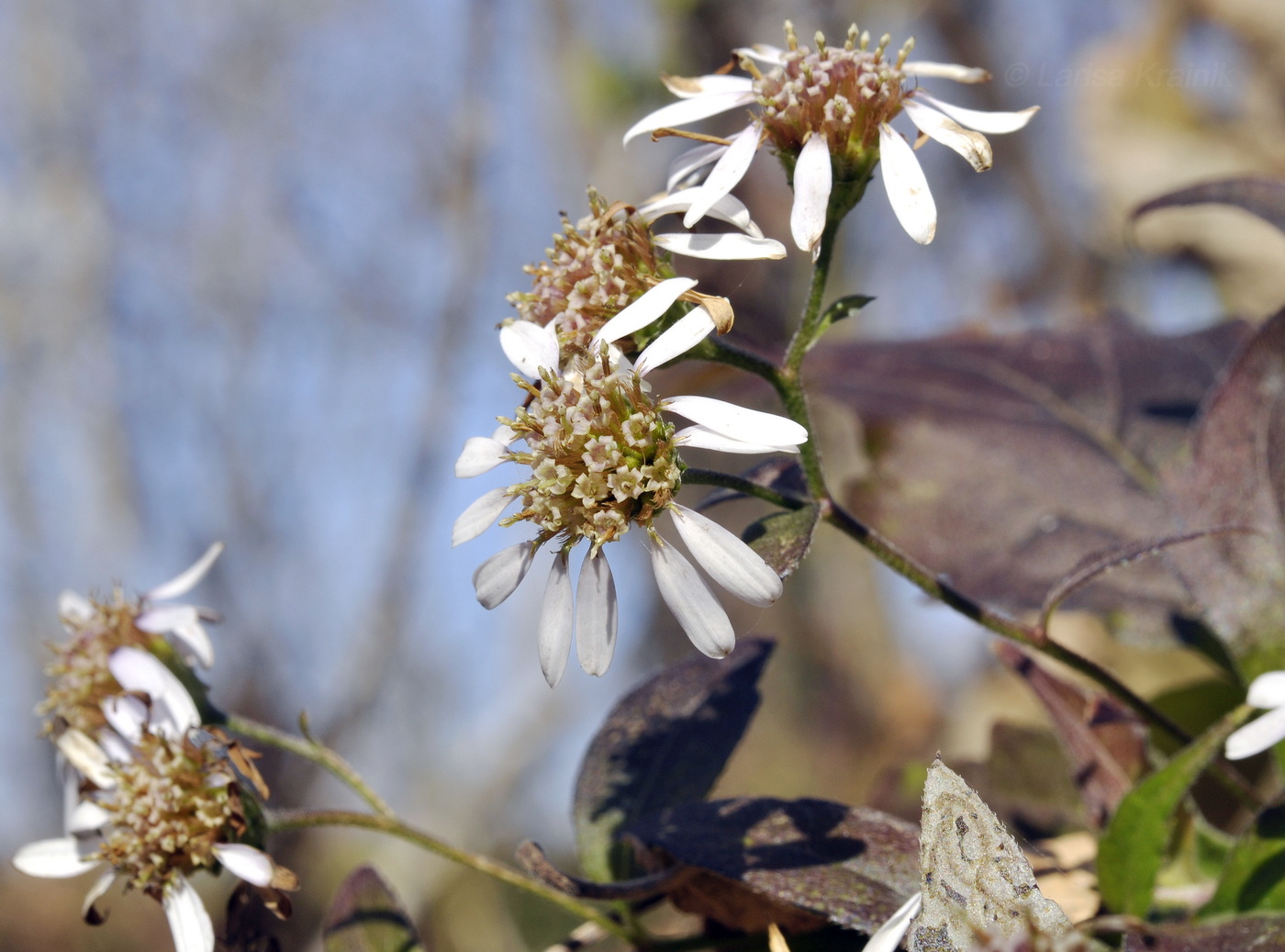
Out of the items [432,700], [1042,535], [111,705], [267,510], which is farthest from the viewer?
[432,700]

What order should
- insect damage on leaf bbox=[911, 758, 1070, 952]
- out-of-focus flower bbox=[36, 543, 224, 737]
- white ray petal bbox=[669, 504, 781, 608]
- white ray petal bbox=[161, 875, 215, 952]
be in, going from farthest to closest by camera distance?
out-of-focus flower bbox=[36, 543, 224, 737] < white ray petal bbox=[161, 875, 215, 952] < white ray petal bbox=[669, 504, 781, 608] < insect damage on leaf bbox=[911, 758, 1070, 952]

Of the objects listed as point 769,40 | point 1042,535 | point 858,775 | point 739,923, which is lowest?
point 858,775

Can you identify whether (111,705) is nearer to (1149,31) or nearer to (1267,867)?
(1267,867)

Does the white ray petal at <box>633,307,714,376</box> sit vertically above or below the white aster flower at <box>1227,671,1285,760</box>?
above

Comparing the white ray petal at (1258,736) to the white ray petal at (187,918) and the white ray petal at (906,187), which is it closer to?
the white ray petal at (906,187)

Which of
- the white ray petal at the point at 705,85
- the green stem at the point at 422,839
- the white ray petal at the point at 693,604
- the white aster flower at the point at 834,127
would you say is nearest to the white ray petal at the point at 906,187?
the white aster flower at the point at 834,127

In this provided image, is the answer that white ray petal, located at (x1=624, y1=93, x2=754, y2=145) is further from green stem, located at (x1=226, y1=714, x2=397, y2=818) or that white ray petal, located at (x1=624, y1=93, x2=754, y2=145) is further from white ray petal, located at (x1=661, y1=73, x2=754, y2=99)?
green stem, located at (x1=226, y1=714, x2=397, y2=818)

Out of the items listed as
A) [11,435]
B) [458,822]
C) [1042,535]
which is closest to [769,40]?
[1042,535]

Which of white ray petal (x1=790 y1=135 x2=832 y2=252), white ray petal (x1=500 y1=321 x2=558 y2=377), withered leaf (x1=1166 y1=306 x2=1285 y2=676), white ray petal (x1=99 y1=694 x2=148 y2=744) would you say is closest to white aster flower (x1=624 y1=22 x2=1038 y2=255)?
white ray petal (x1=790 y1=135 x2=832 y2=252)
